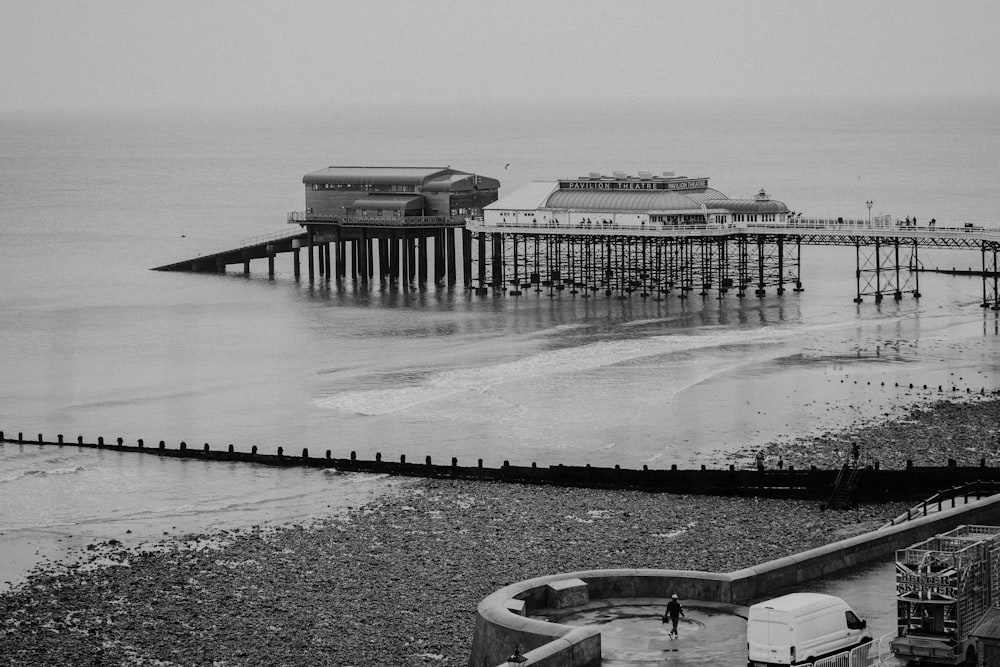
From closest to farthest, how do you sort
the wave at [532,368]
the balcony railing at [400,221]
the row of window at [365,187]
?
the wave at [532,368] < the balcony railing at [400,221] < the row of window at [365,187]

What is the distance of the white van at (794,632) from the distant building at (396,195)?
78.5 meters

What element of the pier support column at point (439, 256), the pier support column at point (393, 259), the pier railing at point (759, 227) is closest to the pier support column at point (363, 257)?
the pier support column at point (393, 259)

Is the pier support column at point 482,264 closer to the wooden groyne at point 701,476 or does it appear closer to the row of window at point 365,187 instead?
the row of window at point 365,187

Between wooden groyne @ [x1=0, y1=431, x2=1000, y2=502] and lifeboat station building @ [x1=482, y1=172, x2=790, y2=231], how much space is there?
146 feet

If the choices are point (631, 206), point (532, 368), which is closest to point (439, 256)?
point (631, 206)

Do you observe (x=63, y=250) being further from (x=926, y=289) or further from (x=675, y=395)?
(x=675, y=395)

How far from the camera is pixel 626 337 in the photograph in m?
79.5

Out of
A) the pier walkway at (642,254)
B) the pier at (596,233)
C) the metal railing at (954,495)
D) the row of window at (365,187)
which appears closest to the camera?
the metal railing at (954,495)

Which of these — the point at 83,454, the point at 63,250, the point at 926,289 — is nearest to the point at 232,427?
the point at 83,454

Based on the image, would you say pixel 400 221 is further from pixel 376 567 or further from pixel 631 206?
pixel 376 567

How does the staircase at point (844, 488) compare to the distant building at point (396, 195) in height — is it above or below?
below

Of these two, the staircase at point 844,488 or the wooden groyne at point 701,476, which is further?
Result: the wooden groyne at point 701,476

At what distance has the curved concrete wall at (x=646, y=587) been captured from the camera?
28.3 meters

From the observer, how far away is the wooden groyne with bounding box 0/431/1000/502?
46250mm
